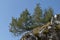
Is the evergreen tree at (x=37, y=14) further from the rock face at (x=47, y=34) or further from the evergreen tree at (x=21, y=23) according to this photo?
the rock face at (x=47, y=34)

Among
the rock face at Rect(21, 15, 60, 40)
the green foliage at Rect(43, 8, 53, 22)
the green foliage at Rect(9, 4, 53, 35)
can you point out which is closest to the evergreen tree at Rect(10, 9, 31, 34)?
the green foliage at Rect(9, 4, 53, 35)

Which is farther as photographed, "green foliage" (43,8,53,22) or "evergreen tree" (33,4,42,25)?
"evergreen tree" (33,4,42,25)

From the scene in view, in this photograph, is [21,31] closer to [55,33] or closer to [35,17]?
[35,17]

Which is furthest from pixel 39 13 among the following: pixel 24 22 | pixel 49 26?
pixel 49 26

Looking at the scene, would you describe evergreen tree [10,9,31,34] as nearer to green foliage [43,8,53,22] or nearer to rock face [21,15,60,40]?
green foliage [43,8,53,22]

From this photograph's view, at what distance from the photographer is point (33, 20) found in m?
31.0

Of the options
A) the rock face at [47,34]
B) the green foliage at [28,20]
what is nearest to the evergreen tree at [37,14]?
the green foliage at [28,20]

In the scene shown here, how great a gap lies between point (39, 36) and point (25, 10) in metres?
11.6

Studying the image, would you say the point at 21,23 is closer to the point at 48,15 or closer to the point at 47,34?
the point at 48,15

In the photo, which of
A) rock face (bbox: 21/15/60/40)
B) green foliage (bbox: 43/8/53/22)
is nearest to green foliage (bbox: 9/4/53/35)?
green foliage (bbox: 43/8/53/22)

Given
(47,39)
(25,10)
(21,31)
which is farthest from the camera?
(25,10)

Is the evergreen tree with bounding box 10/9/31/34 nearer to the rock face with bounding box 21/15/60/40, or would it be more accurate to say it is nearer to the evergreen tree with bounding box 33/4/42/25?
the evergreen tree with bounding box 33/4/42/25

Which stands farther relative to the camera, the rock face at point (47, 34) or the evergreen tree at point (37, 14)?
the evergreen tree at point (37, 14)

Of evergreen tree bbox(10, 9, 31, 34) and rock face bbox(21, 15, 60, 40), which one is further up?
evergreen tree bbox(10, 9, 31, 34)
